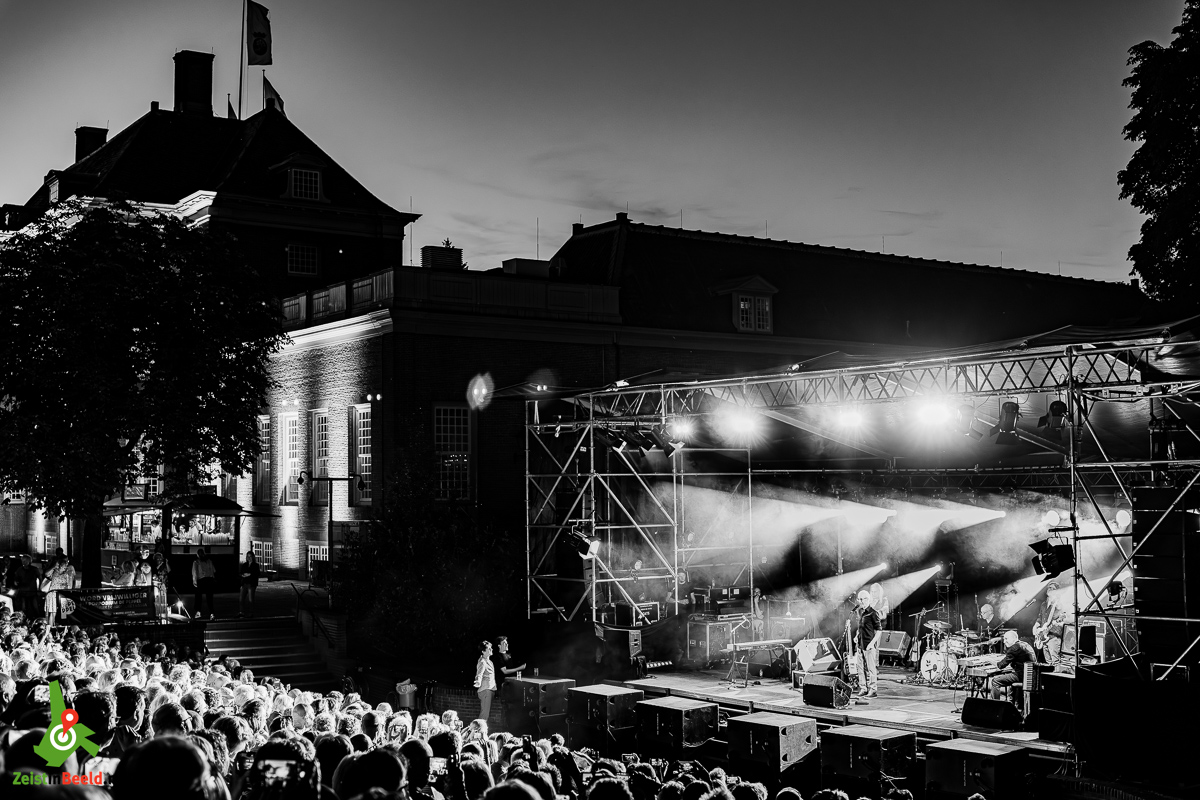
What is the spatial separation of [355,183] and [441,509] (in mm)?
17767

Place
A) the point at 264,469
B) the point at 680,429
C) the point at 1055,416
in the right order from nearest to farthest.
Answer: the point at 1055,416 < the point at 680,429 < the point at 264,469

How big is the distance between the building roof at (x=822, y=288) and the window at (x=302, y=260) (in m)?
7.87

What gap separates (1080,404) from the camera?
15398 mm

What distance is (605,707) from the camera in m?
17.7

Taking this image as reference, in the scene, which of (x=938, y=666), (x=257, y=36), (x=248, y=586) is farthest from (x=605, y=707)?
(x=257, y=36)

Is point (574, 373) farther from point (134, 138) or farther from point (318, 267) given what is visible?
point (134, 138)

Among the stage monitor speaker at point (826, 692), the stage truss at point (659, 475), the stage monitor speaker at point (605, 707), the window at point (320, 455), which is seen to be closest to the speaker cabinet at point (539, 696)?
the stage monitor speaker at point (605, 707)

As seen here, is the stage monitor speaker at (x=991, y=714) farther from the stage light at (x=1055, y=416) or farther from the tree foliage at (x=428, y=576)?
the tree foliage at (x=428, y=576)

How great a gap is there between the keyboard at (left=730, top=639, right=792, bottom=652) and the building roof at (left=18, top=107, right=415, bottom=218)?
23423 mm

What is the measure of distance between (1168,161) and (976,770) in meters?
17.3

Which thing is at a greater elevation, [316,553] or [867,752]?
[316,553]

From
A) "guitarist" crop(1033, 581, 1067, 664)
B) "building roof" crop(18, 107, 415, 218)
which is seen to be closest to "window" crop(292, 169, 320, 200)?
"building roof" crop(18, 107, 415, 218)

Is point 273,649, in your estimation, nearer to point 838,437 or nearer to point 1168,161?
point 838,437

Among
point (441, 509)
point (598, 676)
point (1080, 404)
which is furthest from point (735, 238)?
point (1080, 404)
